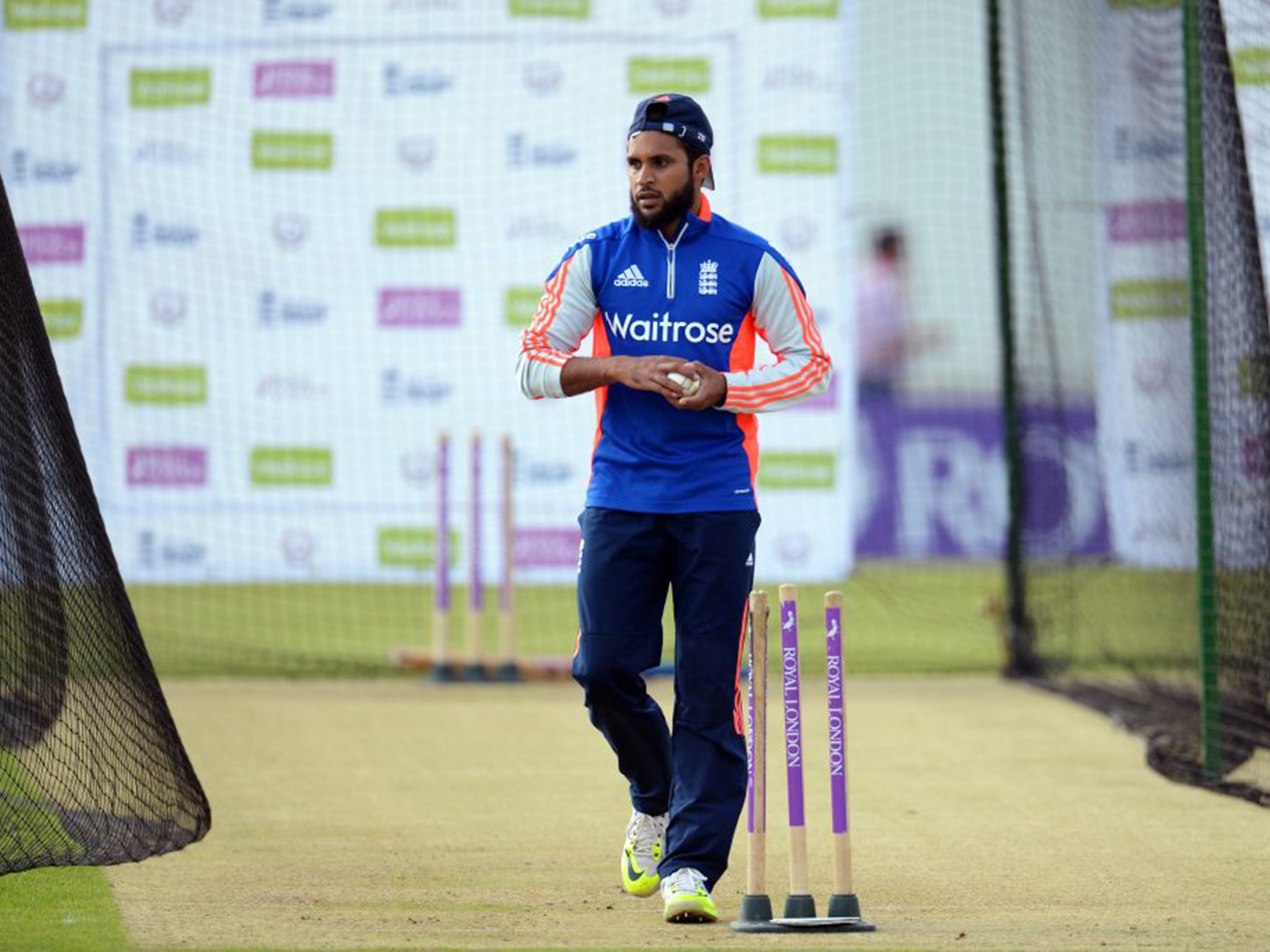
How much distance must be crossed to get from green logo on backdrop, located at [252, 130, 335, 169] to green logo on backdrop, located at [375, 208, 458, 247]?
601 millimetres

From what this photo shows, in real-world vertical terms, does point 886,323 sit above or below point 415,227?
below

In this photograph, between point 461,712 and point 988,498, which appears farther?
point 988,498

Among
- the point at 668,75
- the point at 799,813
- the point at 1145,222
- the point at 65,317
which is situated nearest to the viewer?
the point at 799,813

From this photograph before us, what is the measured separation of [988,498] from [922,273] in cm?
301

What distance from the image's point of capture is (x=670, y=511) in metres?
5.79

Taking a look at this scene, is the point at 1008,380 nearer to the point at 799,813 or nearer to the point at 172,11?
the point at 799,813

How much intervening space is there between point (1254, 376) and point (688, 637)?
3.92 meters

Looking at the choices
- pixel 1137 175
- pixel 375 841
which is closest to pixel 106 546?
pixel 375 841

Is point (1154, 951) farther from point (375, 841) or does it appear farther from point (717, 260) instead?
point (375, 841)

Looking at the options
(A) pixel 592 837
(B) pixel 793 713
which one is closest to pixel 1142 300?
(A) pixel 592 837

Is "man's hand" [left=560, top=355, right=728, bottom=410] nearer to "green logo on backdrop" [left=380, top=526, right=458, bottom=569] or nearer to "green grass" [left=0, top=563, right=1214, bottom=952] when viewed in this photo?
"green grass" [left=0, top=563, right=1214, bottom=952]

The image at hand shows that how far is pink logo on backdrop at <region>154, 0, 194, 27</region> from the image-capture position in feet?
54.8

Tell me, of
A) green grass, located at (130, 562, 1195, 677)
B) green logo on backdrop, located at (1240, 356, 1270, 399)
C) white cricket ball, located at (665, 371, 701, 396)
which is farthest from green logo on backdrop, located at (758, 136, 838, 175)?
white cricket ball, located at (665, 371, 701, 396)

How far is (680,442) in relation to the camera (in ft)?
19.1
